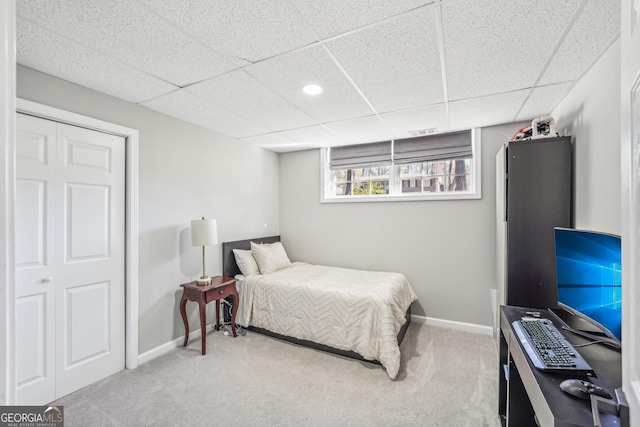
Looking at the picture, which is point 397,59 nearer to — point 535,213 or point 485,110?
point 485,110

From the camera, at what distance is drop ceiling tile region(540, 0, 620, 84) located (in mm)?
1367

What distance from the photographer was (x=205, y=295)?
109 inches

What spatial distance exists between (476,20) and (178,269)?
3190mm

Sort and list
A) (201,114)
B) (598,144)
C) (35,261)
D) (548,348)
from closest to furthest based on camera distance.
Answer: (548,348) → (598,144) → (35,261) → (201,114)

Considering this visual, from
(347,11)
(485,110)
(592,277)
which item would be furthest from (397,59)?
(592,277)

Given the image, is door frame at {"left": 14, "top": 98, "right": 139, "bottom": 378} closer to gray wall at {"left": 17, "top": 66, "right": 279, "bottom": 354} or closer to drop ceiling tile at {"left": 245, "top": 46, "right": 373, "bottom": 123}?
gray wall at {"left": 17, "top": 66, "right": 279, "bottom": 354}

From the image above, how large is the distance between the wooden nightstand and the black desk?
8.18 ft

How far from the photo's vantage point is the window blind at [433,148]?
3420mm

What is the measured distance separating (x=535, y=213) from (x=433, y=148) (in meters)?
1.68

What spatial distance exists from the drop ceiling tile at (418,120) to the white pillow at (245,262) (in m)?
2.28

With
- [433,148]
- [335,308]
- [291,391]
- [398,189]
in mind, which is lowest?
[291,391]

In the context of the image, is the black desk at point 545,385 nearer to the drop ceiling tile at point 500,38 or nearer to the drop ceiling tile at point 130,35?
the drop ceiling tile at point 500,38

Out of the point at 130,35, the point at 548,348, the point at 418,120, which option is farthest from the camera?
the point at 418,120

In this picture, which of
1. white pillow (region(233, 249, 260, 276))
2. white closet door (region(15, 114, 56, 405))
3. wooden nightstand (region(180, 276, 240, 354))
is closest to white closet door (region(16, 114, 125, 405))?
white closet door (region(15, 114, 56, 405))
